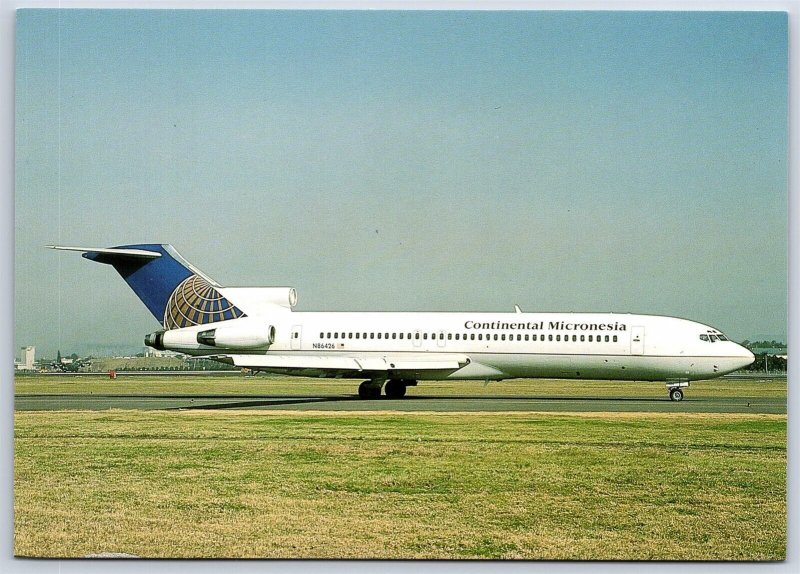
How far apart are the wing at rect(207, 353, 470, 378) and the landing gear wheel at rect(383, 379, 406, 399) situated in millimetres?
506

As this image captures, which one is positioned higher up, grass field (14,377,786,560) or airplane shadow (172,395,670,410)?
airplane shadow (172,395,670,410)

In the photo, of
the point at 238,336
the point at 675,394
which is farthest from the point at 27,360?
the point at 675,394

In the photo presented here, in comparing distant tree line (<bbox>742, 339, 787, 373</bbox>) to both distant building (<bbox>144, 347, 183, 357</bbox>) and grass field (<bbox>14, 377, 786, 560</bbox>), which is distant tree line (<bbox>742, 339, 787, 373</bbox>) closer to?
grass field (<bbox>14, 377, 786, 560</bbox>)

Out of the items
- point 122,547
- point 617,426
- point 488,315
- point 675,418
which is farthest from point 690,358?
point 122,547

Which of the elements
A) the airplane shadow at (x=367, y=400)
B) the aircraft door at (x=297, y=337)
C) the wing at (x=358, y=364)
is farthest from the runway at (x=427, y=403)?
the aircraft door at (x=297, y=337)

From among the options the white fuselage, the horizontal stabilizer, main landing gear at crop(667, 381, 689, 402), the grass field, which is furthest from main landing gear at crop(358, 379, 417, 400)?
the grass field

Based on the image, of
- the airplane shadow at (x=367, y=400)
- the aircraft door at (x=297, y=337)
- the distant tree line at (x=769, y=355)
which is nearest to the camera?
the distant tree line at (x=769, y=355)

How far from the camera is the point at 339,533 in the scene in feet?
29.1

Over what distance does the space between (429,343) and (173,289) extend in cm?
544

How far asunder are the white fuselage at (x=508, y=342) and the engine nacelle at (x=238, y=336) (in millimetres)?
46

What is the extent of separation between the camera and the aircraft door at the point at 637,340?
19.7m

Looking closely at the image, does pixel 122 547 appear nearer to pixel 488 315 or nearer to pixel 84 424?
pixel 84 424

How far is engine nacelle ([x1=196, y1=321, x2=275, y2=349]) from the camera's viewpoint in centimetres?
2009

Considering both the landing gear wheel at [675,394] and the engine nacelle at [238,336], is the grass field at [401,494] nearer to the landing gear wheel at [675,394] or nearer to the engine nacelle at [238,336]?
the landing gear wheel at [675,394]
